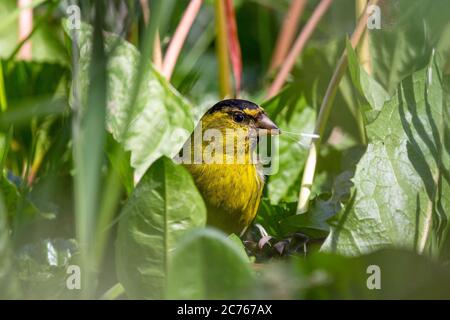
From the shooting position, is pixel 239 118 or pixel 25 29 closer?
pixel 239 118

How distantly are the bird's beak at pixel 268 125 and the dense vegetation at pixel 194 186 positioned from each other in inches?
1.3

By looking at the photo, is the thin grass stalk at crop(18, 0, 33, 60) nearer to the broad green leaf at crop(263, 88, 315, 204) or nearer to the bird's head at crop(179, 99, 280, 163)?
the bird's head at crop(179, 99, 280, 163)

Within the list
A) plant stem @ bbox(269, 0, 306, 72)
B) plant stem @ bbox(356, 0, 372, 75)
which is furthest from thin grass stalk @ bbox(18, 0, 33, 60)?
plant stem @ bbox(356, 0, 372, 75)

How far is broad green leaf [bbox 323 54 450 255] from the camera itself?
109 centimetres

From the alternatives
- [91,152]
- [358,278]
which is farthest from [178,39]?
[358,278]

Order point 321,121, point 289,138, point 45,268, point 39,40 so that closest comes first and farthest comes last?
point 45,268 < point 321,121 < point 289,138 < point 39,40

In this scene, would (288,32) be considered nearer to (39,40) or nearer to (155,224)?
(39,40)

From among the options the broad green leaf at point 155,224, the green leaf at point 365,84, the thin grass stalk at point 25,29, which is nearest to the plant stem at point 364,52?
the green leaf at point 365,84

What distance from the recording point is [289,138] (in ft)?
5.33

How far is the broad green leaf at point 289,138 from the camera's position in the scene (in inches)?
62.8

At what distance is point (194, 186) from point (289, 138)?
663 millimetres
